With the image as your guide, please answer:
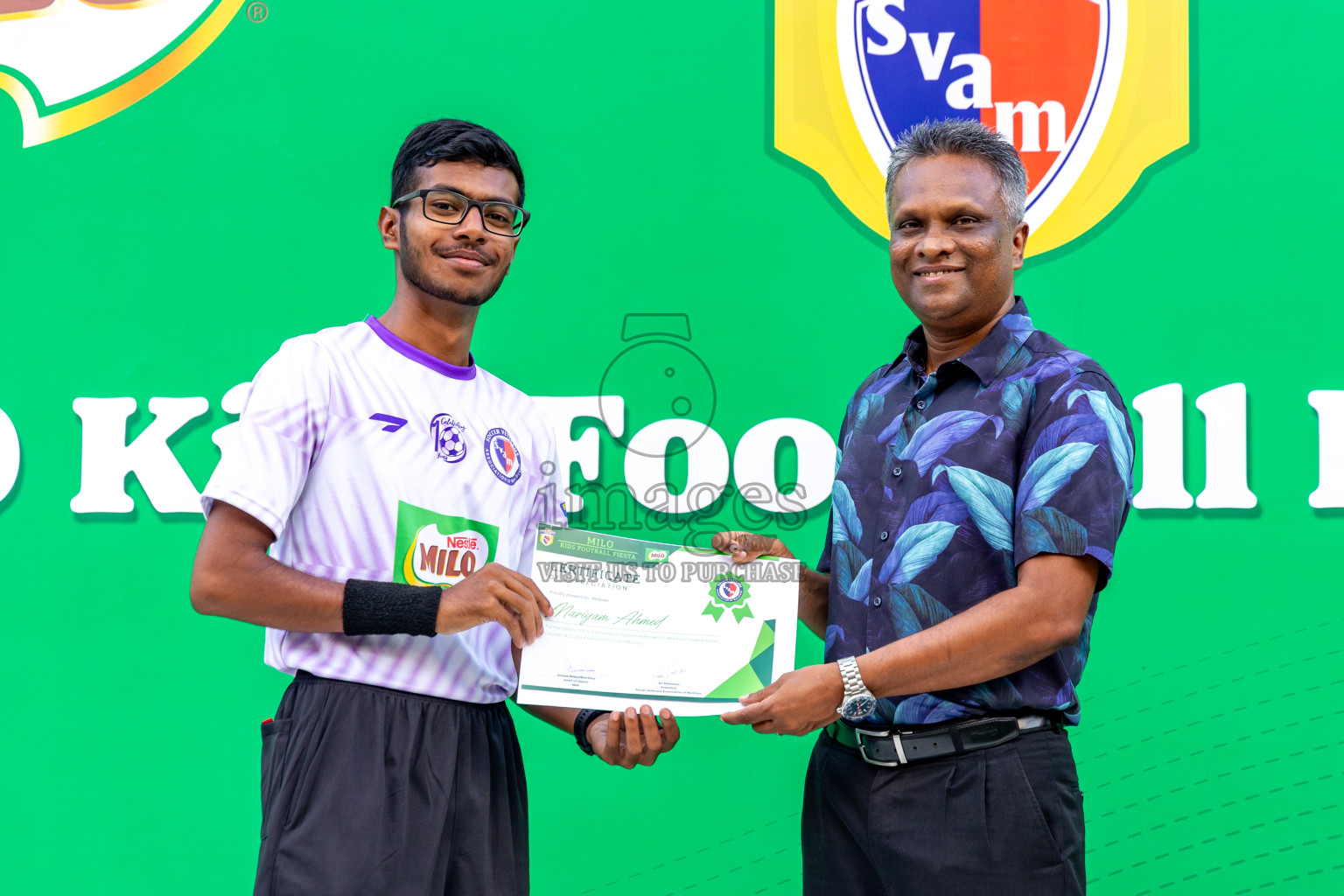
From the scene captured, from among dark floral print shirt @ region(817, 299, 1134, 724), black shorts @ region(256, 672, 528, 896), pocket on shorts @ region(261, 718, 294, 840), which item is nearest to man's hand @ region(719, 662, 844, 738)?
dark floral print shirt @ region(817, 299, 1134, 724)

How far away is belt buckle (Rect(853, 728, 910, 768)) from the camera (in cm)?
166

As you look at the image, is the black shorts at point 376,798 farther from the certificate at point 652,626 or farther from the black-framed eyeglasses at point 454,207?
the black-framed eyeglasses at point 454,207

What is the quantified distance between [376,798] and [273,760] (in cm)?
21

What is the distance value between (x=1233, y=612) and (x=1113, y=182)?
1.18 metres

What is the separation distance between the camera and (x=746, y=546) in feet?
6.10

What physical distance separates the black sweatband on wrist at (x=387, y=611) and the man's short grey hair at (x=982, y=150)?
115 cm

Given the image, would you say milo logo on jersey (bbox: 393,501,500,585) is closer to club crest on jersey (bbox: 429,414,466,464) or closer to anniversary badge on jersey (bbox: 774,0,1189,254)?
club crest on jersey (bbox: 429,414,466,464)

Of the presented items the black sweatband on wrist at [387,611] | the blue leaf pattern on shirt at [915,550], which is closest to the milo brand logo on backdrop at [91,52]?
the black sweatband on wrist at [387,611]

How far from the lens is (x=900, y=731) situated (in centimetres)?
167

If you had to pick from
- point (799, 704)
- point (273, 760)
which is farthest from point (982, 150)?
point (273, 760)

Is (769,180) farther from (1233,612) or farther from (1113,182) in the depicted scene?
(1233,612)

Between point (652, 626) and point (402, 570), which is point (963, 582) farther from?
point (402, 570)

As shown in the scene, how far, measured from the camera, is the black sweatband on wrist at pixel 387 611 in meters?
1.59

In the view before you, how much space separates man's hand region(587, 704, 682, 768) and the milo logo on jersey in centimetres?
38
